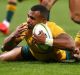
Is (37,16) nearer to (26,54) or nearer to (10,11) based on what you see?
(26,54)

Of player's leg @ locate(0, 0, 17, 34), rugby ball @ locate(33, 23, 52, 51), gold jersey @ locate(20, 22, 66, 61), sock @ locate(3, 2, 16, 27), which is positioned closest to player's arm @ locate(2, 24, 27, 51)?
gold jersey @ locate(20, 22, 66, 61)

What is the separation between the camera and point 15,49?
25.0 feet

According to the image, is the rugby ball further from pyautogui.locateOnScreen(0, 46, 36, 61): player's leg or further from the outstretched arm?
pyautogui.locateOnScreen(0, 46, 36, 61): player's leg

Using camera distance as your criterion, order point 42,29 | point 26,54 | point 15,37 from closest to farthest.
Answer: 1. point 42,29
2. point 15,37
3. point 26,54

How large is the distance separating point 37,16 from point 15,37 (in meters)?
0.43

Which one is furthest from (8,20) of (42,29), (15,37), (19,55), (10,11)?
(42,29)

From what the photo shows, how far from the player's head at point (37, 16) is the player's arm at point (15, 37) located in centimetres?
15

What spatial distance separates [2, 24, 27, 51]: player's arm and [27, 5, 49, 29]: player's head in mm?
150

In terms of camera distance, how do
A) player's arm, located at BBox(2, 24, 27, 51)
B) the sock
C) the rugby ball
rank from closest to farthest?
the rugby ball
player's arm, located at BBox(2, 24, 27, 51)
the sock

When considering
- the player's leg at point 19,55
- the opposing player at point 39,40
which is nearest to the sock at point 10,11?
the player's leg at point 19,55

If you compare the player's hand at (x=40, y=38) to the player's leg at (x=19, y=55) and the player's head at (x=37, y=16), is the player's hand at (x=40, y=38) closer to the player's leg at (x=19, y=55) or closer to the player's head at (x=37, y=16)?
the player's head at (x=37, y=16)

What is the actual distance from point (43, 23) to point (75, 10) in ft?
1.50

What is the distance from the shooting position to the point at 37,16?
7004mm

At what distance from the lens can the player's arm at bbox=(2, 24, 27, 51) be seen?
7087 millimetres
